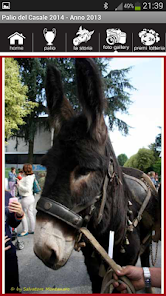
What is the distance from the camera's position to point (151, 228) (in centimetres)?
227

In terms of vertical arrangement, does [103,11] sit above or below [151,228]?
above

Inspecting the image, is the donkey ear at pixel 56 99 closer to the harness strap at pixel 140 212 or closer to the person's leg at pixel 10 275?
the harness strap at pixel 140 212

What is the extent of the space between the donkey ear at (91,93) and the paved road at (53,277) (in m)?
2.52

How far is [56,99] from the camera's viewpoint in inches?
68.3

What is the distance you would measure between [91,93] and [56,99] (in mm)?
519

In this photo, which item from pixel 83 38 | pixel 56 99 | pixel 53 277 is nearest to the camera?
pixel 56 99

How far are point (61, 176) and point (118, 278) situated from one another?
874 mm

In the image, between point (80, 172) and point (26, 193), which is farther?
point (26, 193)

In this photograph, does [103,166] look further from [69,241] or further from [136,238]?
[136,238]

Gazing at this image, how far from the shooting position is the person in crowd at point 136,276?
1358mm

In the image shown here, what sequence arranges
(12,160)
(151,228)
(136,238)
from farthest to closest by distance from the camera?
(12,160), (151,228), (136,238)

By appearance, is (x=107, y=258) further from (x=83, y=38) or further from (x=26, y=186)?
(x=26, y=186)

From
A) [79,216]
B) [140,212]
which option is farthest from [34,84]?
[79,216]

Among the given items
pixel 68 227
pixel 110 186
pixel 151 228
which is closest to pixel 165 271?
pixel 151 228
